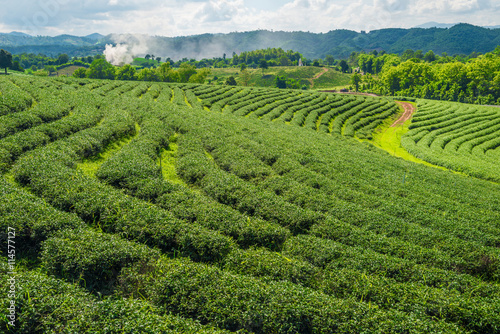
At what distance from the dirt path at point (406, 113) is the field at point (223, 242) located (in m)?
50.3

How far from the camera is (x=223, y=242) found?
14219 mm

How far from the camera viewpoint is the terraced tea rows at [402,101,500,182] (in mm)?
45000

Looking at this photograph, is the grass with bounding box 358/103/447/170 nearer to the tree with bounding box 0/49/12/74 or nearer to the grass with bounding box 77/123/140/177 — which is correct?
the grass with bounding box 77/123/140/177

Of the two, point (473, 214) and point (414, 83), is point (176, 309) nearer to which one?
point (473, 214)

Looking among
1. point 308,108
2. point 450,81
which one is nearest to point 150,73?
point 308,108

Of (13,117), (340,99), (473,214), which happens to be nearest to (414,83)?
(340,99)

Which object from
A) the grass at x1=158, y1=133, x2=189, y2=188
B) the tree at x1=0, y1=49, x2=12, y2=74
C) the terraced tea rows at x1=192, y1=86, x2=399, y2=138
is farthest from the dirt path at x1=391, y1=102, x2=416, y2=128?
the tree at x1=0, y1=49, x2=12, y2=74

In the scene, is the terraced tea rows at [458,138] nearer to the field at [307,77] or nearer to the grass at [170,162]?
the grass at [170,162]

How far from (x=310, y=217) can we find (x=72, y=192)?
14.5 metres

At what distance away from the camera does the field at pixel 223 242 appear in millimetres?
10391

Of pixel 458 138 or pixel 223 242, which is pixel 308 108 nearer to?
pixel 458 138

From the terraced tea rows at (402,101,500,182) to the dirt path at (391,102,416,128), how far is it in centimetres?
235

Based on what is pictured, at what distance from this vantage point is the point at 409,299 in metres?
12.1

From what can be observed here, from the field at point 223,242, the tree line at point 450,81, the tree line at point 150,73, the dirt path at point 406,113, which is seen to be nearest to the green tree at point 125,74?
the tree line at point 150,73
